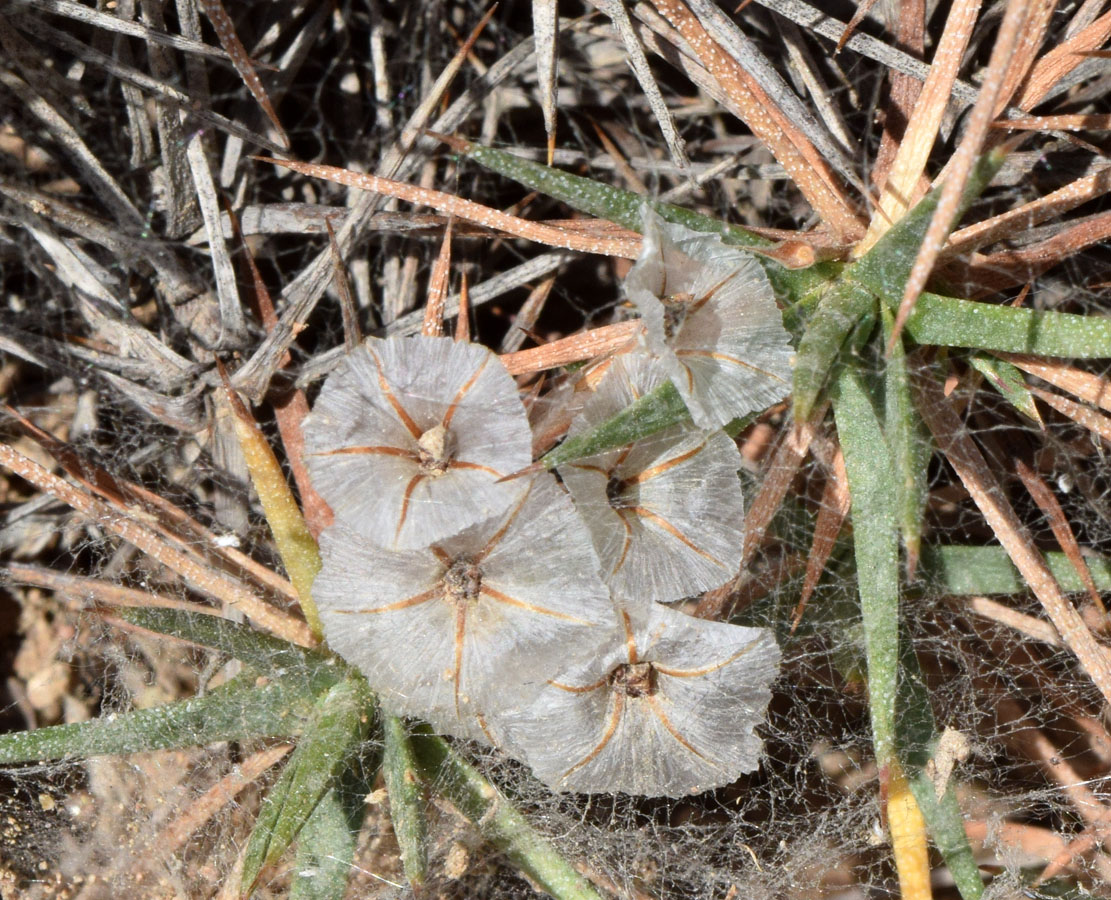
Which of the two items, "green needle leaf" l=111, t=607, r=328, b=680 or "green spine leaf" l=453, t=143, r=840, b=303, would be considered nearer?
"green spine leaf" l=453, t=143, r=840, b=303

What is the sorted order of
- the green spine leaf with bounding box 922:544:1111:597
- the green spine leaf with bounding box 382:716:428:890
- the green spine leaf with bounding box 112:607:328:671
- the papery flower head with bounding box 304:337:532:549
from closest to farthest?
1. the papery flower head with bounding box 304:337:532:549
2. the green spine leaf with bounding box 382:716:428:890
3. the green spine leaf with bounding box 112:607:328:671
4. the green spine leaf with bounding box 922:544:1111:597

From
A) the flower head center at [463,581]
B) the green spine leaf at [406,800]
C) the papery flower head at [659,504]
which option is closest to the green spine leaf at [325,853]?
the green spine leaf at [406,800]

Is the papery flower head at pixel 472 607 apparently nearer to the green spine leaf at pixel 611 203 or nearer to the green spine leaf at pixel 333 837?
the green spine leaf at pixel 333 837

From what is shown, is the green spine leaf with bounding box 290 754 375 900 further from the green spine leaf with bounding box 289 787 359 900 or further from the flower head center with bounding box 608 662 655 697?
the flower head center with bounding box 608 662 655 697

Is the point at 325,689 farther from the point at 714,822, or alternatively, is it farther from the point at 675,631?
the point at 714,822

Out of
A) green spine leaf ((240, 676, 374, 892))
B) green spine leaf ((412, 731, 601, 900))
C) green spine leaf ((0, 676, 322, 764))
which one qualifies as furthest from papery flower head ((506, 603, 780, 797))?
green spine leaf ((0, 676, 322, 764))

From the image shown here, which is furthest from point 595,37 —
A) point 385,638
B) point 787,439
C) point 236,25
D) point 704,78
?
point 385,638
